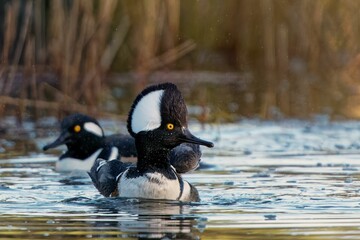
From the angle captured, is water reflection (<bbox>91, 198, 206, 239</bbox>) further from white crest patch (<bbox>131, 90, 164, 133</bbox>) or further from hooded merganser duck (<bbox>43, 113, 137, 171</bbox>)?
hooded merganser duck (<bbox>43, 113, 137, 171</bbox>)

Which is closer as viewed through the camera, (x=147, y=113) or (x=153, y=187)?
(x=147, y=113)

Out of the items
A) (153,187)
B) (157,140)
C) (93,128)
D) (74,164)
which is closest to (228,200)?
(153,187)

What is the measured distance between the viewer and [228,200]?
31.2 ft

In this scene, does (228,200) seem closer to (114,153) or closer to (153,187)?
(153,187)

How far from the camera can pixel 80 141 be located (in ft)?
44.3

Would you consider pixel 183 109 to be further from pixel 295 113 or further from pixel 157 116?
pixel 295 113

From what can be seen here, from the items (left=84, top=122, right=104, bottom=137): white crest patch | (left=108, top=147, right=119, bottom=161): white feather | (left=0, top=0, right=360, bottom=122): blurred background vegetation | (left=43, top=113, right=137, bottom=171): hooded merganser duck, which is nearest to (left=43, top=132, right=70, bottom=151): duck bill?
(left=43, top=113, right=137, bottom=171): hooded merganser duck

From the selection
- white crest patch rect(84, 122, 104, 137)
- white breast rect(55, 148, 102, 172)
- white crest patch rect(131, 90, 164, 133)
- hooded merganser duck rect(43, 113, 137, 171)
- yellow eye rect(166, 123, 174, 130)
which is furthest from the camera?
white crest patch rect(84, 122, 104, 137)

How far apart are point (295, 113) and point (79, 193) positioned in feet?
26.0

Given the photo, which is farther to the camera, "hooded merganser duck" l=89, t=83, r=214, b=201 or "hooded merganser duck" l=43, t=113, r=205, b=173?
"hooded merganser duck" l=43, t=113, r=205, b=173

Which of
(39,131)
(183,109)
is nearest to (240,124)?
(39,131)

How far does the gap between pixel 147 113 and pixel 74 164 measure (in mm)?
4058

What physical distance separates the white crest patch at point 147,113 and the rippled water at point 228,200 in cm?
64

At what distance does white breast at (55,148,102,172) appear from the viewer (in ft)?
41.5
